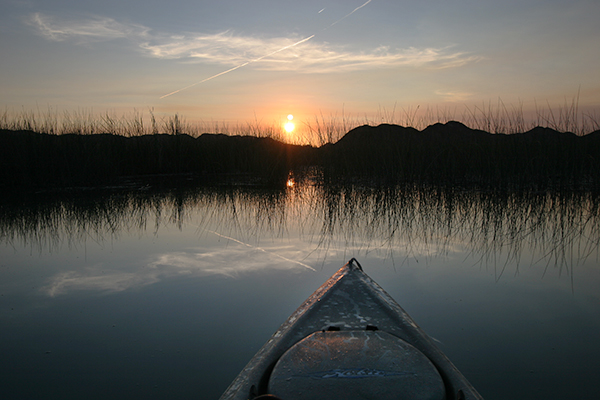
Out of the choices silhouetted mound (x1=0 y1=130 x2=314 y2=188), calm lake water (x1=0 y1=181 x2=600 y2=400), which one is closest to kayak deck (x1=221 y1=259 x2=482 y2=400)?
calm lake water (x1=0 y1=181 x2=600 y2=400)

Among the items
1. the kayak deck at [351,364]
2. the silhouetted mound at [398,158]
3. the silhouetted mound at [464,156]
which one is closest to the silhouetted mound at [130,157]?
the silhouetted mound at [398,158]

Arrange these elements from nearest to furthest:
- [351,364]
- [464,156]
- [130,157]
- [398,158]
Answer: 1. [351,364]
2. [464,156]
3. [398,158]
4. [130,157]

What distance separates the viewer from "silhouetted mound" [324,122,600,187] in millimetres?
5828

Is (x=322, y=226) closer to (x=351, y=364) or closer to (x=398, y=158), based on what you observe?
(x=351, y=364)

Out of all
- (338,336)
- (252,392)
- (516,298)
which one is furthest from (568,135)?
(252,392)

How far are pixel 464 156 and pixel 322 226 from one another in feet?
11.6

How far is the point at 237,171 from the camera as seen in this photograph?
10.4 meters

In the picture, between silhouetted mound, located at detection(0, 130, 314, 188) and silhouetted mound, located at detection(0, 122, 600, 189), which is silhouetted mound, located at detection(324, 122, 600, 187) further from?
silhouetted mound, located at detection(0, 130, 314, 188)

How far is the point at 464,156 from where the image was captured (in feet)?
20.8

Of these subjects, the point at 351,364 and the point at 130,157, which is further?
the point at 130,157

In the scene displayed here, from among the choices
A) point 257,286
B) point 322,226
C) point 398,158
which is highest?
point 398,158

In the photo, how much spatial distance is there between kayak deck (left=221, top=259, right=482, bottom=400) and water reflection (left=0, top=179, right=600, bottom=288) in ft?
4.53

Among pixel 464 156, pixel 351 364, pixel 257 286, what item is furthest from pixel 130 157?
pixel 351 364

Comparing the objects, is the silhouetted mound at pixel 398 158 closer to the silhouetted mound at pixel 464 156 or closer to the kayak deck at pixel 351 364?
the silhouetted mound at pixel 464 156
